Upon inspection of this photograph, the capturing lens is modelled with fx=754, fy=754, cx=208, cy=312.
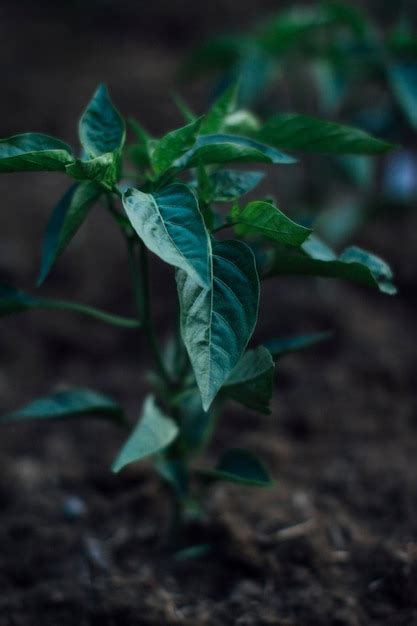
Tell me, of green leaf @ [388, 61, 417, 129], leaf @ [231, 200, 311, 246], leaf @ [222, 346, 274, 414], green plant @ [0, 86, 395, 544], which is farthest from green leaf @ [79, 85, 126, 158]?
green leaf @ [388, 61, 417, 129]

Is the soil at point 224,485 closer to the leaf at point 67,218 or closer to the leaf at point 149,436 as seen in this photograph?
the leaf at point 149,436

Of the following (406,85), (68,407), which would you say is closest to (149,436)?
(68,407)

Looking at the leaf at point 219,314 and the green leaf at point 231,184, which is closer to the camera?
the leaf at point 219,314

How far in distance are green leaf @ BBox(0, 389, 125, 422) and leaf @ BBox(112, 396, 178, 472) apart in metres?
0.08

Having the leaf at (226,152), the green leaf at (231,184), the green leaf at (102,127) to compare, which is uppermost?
the green leaf at (102,127)

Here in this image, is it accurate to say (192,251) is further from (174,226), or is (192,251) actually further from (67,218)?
(67,218)

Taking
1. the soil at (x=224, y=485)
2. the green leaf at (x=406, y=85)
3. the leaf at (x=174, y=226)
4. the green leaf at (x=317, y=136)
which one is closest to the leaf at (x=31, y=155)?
the leaf at (x=174, y=226)

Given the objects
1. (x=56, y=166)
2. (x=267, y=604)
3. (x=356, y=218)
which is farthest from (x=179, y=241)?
(x=356, y=218)

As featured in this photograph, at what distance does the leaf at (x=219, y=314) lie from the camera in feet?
3.14

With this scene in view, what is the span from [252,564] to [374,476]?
394mm

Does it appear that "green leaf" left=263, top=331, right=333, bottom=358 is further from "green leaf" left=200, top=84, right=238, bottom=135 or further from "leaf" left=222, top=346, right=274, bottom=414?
"green leaf" left=200, top=84, right=238, bottom=135

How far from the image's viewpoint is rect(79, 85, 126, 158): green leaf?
1.17m

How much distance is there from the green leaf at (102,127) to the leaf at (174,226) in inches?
6.4

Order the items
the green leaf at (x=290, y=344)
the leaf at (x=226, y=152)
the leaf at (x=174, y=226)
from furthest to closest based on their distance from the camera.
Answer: the green leaf at (x=290, y=344) < the leaf at (x=226, y=152) < the leaf at (x=174, y=226)
